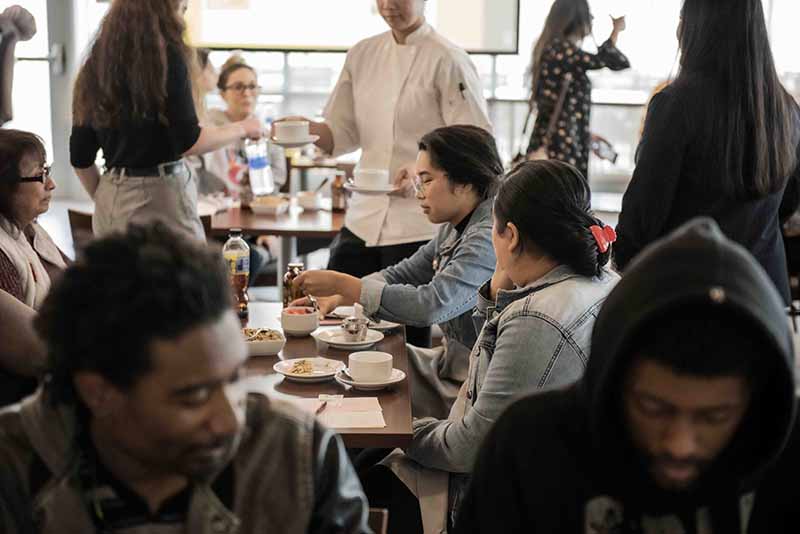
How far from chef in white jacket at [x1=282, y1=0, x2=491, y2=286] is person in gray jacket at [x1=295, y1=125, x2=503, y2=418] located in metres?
0.67

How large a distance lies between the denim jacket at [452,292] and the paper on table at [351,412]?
1.79ft

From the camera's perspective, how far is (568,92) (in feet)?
19.9

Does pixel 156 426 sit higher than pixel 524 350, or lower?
higher

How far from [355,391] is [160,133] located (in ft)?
5.13

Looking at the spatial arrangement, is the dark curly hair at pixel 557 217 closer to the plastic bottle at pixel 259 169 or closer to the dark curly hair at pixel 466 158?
the dark curly hair at pixel 466 158

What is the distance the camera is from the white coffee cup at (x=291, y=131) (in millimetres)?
3970

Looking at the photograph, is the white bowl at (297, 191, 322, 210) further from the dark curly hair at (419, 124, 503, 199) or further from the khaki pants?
the dark curly hair at (419, 124, 503, 199)

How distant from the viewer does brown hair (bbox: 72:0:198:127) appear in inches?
141

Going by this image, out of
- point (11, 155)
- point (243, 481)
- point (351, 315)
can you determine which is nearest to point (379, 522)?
point (243, 481)

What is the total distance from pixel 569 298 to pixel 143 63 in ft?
6.47

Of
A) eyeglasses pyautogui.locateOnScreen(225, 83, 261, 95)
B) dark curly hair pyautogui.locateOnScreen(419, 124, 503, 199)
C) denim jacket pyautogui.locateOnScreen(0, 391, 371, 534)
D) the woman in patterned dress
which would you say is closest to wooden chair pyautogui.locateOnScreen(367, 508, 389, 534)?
denim jacket pyautogui.locateOnScreen(0, 391, 371, 534)

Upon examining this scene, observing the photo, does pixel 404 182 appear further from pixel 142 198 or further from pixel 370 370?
pixel 370 370

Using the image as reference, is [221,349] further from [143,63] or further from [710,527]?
[143,63]

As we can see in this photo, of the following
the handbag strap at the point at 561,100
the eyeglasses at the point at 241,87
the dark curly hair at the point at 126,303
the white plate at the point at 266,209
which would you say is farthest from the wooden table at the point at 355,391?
the handbag strap at the point at 561,100
